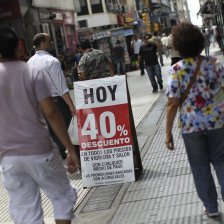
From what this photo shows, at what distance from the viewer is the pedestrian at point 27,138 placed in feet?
12.9

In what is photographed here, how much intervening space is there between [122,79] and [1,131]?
3.09 metres

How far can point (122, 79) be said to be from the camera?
6.95 m

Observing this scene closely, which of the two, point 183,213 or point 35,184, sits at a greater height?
point 35,184

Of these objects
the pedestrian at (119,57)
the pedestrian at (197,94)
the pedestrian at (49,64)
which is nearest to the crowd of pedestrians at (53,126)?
the pedestrian at (197,94)

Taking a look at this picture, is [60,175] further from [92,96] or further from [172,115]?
[92,96]

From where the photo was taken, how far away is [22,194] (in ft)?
Result: 13.5

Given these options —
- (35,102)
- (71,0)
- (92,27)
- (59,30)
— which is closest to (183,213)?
(35,102)

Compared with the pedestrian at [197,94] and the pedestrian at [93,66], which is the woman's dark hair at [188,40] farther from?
the pedestrian at [93,66]

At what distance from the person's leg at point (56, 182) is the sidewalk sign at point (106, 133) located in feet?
8.82

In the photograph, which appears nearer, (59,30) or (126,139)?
(126,139)

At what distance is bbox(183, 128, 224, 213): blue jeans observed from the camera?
4.71m

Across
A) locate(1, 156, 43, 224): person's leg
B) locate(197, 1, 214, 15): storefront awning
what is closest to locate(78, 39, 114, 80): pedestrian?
locate(1, 156, 43, 224): person's leg

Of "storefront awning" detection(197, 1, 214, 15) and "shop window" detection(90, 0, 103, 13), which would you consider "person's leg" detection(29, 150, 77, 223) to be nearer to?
"storefront awning" detection(197, 1, 214, 15)

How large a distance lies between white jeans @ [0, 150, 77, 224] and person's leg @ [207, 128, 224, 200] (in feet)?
3.99
